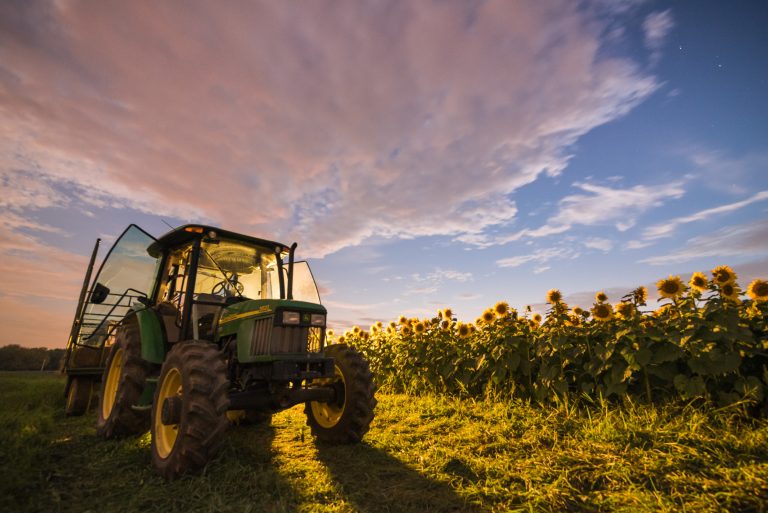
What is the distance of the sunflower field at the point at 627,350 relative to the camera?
12.7 feet

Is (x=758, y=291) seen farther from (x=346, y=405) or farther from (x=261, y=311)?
(x=261, y=311)

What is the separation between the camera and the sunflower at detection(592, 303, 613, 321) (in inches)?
194

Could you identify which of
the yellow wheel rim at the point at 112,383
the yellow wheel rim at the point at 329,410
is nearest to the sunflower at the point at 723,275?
the yellow wheel rim at the point at 329,410

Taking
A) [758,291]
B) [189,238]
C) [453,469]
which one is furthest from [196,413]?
[758,291]

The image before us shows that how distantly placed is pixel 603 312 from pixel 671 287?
82cm

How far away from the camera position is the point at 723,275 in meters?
4.34

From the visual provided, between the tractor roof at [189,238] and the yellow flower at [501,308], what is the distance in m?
3.50

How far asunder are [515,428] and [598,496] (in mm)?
1565

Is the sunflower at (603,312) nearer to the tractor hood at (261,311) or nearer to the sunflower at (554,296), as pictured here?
the sunflower at (554,296)

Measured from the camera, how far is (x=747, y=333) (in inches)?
147

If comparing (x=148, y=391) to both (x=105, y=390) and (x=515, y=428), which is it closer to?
(x=105, y=390)

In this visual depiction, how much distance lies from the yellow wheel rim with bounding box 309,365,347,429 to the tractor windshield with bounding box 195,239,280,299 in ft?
4.77

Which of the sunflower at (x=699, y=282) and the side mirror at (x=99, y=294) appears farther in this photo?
the side mirror at (x=99, y=294)

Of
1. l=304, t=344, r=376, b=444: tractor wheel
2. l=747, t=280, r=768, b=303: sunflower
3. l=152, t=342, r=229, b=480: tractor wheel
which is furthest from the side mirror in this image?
l=747, t=280, r=768, b=303: sunflower
